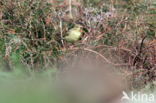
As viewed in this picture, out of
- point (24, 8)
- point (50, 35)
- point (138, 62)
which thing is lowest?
point (138, 62)

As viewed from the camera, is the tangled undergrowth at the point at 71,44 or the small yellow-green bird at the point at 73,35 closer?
the tangled undergrowth at the point at 71,44

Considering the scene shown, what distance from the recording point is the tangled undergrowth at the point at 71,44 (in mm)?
2463

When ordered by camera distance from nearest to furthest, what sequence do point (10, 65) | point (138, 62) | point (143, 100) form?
point (143, 100) → point (10, 65) → point (138, 62)

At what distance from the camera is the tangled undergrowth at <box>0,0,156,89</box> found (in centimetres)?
246

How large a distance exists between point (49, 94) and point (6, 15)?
5.79ft

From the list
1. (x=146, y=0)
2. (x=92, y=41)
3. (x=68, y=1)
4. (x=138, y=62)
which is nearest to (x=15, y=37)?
(x=92, y=41)

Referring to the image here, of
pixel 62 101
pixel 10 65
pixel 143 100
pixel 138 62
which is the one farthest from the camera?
pixel 138 62

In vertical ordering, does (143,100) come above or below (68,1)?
below

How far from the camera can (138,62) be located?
100 inches

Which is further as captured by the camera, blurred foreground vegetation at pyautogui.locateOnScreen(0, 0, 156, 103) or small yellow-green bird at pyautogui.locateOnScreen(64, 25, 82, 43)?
small yellow-green bird at pyautogui.locateOnScreen(64, 25, 82, 43)

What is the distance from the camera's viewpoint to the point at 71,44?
2807 mm

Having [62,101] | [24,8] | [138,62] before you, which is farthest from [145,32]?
[62,101]

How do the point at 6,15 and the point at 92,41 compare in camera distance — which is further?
the point at 6,15

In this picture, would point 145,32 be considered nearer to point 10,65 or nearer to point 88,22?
point 88,22
